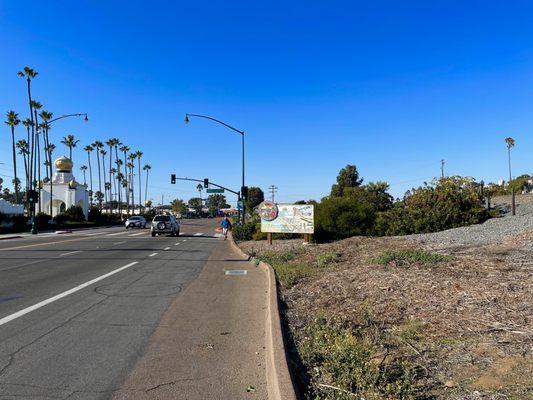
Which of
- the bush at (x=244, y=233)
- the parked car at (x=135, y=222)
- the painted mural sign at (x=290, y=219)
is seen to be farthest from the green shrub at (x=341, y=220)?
the parked car at (x=135, y=222)

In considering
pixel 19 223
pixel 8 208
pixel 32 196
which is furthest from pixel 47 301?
pixel 8 208

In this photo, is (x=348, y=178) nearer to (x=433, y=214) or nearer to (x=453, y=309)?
(x=433, y=214)

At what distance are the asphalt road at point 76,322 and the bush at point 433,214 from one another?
40.6 feet

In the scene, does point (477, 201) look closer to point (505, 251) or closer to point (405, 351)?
point (505, 251)

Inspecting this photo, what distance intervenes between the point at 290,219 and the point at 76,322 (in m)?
16.8

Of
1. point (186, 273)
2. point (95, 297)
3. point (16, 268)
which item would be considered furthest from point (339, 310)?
point (16, 268)

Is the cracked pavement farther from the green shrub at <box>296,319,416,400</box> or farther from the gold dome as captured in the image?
the gold dome

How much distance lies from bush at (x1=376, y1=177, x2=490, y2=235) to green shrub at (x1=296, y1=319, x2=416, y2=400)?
1917 centimetres

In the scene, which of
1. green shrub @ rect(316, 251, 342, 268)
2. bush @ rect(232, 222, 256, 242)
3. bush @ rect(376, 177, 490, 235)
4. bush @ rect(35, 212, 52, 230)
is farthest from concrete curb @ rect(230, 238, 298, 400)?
bush @ rect(35, 212, 52, 230)

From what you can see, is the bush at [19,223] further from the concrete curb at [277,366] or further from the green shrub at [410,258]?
the concrete curb at [277,366]

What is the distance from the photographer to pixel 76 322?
7.81m

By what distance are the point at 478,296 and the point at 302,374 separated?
3465 millimetres

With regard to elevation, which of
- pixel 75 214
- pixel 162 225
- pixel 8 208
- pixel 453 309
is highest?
pixel 8 208

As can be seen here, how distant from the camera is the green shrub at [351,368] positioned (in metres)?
4.35
